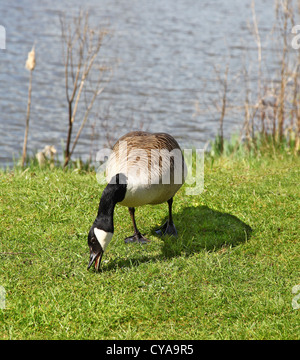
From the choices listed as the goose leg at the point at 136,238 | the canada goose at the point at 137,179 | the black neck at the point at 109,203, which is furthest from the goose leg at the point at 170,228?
the black neck at the point at 109,203

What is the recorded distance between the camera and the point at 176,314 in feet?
15.4

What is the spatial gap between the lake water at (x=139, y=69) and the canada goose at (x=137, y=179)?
14.1ft

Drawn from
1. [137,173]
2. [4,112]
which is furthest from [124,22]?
[137,173]

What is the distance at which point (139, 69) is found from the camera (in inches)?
647

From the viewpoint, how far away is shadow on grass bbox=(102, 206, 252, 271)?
5810 mm

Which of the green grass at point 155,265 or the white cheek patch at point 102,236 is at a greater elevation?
the white cheek patch at point 102,236

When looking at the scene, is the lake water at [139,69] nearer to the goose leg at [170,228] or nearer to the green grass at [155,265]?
the green grass at [155,265]

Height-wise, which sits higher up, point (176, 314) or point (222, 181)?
point (222, 181)

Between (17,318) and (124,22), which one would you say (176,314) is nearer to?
(17,318)

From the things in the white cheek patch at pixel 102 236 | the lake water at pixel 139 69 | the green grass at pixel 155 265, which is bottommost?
the green grass at pixel 155 265

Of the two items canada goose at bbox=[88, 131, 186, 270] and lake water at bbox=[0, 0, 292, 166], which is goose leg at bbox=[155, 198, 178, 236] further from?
lake water at bbox=[0, 0, 292, 166]

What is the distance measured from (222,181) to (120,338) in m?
3.89

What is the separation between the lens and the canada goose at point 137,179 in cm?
484

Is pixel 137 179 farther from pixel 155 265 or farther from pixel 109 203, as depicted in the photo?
pixel 155 265
